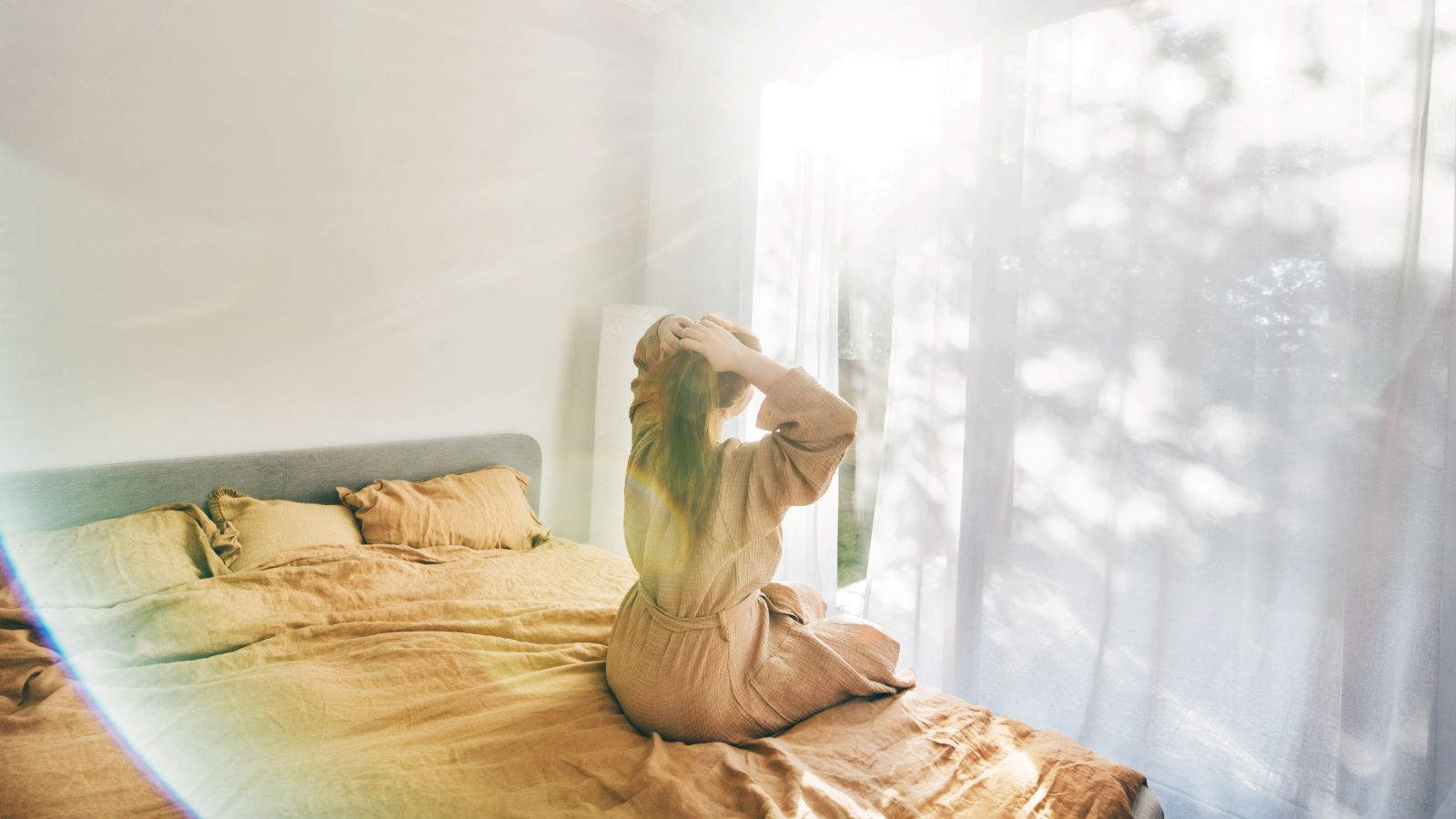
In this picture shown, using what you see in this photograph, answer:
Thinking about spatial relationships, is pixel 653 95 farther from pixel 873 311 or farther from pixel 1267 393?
pixel 1267 393

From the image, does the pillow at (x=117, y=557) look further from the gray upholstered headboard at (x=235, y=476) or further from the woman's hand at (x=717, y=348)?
the woman's hand at (x=717, y=348)

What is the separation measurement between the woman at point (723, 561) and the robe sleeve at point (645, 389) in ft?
0.18

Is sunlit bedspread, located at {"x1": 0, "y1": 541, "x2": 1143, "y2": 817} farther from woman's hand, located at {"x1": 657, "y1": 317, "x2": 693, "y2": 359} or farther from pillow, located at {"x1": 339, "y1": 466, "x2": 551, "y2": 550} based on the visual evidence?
woman's hand, located at {"x1": 657, "y1": 317, "x2": 693, "y2": 359}

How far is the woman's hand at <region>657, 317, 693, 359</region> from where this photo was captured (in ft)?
5.04

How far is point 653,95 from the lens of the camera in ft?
11.9

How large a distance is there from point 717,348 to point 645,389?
28cm

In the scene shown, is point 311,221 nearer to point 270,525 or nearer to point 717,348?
point 270,525

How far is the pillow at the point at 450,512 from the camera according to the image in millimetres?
2486

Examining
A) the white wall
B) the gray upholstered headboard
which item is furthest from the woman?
the white wall

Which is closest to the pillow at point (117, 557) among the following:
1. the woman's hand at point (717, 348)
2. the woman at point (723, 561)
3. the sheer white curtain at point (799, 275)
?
the woman at point (723, 561)

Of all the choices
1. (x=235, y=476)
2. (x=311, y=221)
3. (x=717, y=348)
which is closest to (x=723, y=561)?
(x=717, y=348)

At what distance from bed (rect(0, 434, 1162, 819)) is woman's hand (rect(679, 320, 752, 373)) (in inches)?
28.1

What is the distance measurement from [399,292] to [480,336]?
37cm

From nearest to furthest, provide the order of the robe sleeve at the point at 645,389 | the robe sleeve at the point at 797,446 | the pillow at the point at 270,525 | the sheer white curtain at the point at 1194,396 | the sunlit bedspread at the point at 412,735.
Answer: the sunlit bedspread at the point at 412,735
the robe sleeve at the point at 797,446
the robe sleeve at the point at 645,389
the sheer white curtain at the point at 1194,396
the pillow at the point at 270,525
